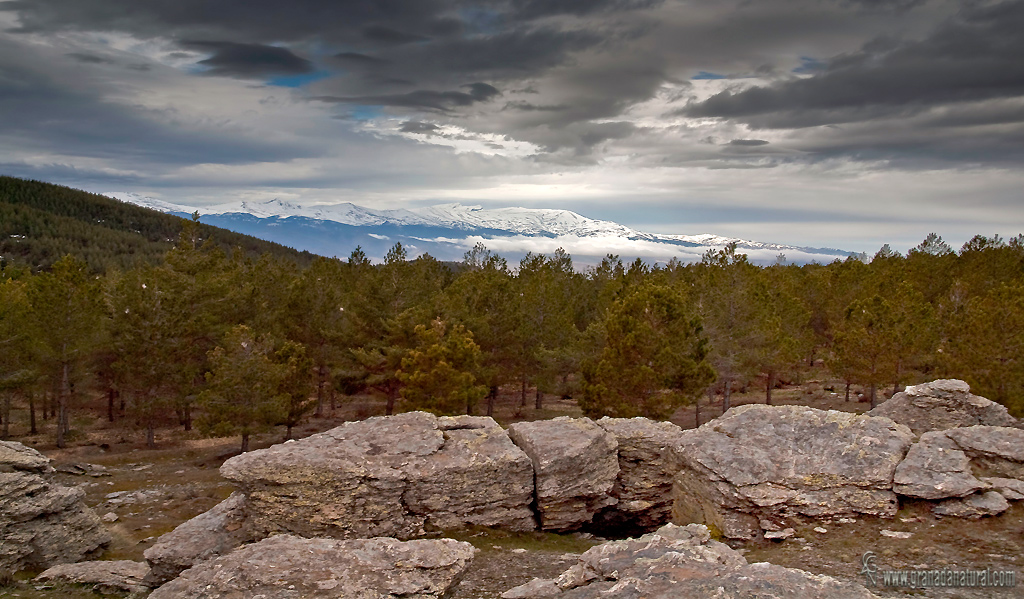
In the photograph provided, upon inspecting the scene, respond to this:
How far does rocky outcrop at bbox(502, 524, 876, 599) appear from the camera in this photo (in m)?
8.32

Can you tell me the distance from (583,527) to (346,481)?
872cm

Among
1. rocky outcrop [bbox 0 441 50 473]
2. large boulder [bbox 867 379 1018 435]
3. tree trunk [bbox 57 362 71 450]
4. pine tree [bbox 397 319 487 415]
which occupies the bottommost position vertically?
tree trunk [bbox 57 362 71 450]

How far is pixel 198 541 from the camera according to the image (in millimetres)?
17375

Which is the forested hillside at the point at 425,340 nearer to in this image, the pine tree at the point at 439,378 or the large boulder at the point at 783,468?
the pine tree at the point at 439,378

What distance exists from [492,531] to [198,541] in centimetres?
934

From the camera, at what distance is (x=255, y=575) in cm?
1041

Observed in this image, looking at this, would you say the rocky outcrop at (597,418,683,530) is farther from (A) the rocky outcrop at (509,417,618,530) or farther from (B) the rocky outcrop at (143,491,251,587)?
(B) the rocky outcrop at (143,491,251,587)

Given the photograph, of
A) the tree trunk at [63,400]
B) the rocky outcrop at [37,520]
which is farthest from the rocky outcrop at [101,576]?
the tree trunk at [63,400]

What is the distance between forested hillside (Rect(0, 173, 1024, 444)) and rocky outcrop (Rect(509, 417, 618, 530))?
31.6ft

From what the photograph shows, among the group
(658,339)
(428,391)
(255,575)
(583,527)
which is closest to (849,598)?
(255,575)

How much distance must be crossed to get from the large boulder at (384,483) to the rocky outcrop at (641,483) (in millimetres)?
3839

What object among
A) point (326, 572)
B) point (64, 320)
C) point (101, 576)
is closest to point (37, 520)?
point (101, 576)

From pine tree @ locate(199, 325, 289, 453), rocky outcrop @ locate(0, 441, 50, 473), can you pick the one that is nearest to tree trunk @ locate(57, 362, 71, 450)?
pine tree @ locate(199, 325, 289, 453)

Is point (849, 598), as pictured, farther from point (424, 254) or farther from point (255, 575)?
point (424, 254)
